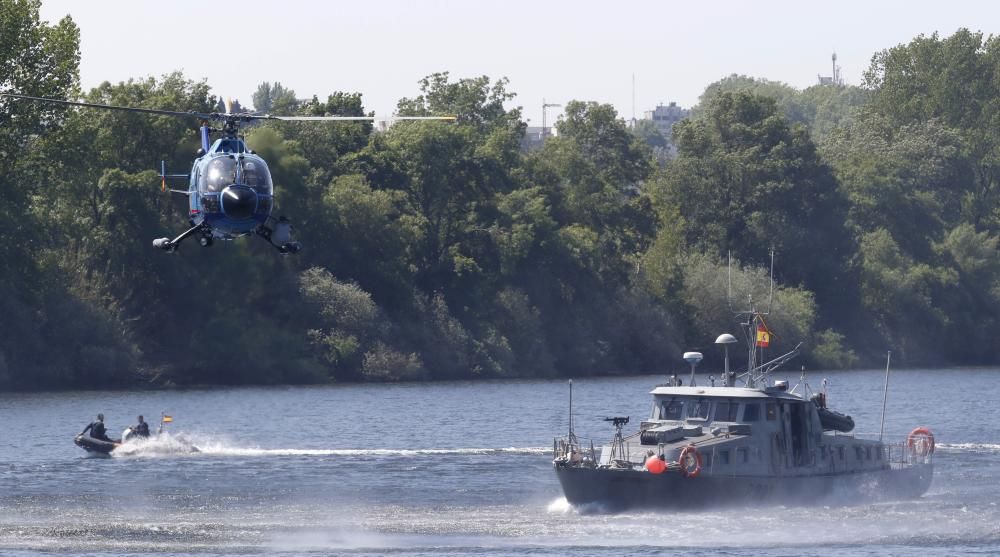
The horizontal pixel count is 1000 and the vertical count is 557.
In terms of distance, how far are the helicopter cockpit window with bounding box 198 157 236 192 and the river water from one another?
9720 mm

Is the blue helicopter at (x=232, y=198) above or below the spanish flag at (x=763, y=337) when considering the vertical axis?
above

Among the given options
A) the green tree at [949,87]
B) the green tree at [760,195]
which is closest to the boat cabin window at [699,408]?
the green tree at [760,195]

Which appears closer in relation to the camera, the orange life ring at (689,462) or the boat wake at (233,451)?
the orange life ring at (689,462)

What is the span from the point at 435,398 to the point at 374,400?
3619 millimetres

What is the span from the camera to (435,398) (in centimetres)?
9788

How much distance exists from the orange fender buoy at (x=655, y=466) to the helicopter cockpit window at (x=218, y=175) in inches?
579

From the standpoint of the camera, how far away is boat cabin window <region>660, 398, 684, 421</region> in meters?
51.7

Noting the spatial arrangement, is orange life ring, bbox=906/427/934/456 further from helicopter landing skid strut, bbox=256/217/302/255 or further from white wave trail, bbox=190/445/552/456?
helicopter landing skid strut, bbox=256/217/302/255

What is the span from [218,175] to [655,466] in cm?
1503

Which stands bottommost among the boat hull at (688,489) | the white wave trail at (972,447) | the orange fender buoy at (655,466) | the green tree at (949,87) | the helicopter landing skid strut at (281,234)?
the white wave trail at (972,447)

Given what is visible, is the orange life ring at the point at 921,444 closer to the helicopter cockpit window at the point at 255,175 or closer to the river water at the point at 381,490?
the river water at the point at 381,490

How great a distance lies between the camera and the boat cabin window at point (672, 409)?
51688 mm

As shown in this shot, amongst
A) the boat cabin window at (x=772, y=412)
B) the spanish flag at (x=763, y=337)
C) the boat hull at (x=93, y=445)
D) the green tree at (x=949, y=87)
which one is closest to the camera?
the boat cabin window at (x=772, y=412)

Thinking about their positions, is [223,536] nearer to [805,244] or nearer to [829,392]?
[829,392]
